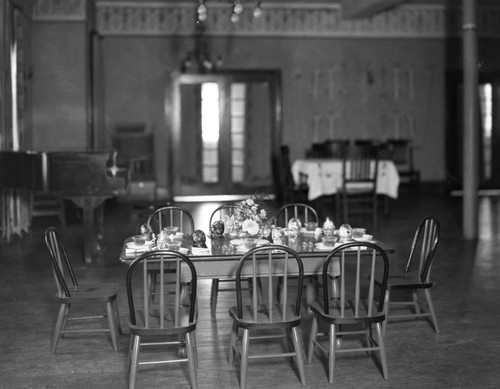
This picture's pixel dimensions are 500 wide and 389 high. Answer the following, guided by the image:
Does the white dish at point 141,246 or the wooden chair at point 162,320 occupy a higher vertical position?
the white dish at point 141,246

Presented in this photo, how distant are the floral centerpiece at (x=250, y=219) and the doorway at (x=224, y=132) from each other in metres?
9.52

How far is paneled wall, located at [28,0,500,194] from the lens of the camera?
1425 centimetres

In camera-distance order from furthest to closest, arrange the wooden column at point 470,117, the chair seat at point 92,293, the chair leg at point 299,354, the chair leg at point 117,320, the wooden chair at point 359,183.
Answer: the wooden chair at point 359,183, the wooden column at point 470,117, the chair leg at point 117,320, the chair seat at point 92,293, the chair leg at point 299,354

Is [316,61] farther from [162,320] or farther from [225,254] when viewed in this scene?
[162,320]

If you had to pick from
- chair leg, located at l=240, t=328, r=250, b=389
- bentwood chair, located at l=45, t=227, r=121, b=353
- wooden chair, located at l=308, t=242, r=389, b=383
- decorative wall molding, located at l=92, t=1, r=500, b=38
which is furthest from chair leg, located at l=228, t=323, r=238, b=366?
decorative wall molding, located at l=92, t=1, r=500, b=38

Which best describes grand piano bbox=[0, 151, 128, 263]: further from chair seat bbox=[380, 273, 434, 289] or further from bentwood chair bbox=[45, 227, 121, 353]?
chair seat bbox=[380, 273, 434, 289]

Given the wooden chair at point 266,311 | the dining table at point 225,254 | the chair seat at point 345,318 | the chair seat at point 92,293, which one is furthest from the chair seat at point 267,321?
the chair seat at point 92,293

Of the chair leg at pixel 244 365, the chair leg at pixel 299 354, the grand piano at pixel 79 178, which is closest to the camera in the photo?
the chair leg at pixel 244 365

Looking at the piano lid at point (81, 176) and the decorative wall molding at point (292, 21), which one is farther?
the decorative wall molding at point (292, 21)

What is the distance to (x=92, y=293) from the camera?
188 inches

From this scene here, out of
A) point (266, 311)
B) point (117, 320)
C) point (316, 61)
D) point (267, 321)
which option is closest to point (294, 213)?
point (117, 320)

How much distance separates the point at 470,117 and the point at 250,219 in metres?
5.24

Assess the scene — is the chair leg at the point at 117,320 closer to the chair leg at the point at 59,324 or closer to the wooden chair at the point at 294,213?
the chair leg at the point at 59,324

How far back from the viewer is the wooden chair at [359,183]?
1025 centimetres
